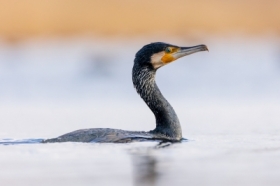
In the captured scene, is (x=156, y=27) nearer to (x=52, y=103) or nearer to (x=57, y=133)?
(x=52, y=103)

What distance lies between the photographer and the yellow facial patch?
11.3 meters

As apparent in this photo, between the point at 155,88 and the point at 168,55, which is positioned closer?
the point at 168,55

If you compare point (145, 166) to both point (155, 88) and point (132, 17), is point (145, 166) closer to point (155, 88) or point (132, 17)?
point (155, 88)

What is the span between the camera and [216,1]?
2831 centimetres

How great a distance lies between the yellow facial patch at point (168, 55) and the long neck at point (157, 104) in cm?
19

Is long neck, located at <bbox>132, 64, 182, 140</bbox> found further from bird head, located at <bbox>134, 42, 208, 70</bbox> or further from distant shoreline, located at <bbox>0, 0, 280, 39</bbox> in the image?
distant shoreline, located at <bbox>0, 0, 280, 39</bbox>

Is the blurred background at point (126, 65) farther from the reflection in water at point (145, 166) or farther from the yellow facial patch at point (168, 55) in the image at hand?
the reflection in water at point (145, 166)

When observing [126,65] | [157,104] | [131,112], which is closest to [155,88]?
[157,104]

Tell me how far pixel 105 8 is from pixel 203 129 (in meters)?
16.2

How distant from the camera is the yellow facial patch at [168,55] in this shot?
1127 cm

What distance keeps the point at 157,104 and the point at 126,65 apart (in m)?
10.1

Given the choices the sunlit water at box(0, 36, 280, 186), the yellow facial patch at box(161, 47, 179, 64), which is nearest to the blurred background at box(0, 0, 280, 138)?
the sunlit water at box(0, 36, 280, 186)

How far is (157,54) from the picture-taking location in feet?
36.8

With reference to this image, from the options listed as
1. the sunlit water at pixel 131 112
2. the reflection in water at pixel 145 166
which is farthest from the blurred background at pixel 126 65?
the reflection in water at pixel 145 166
